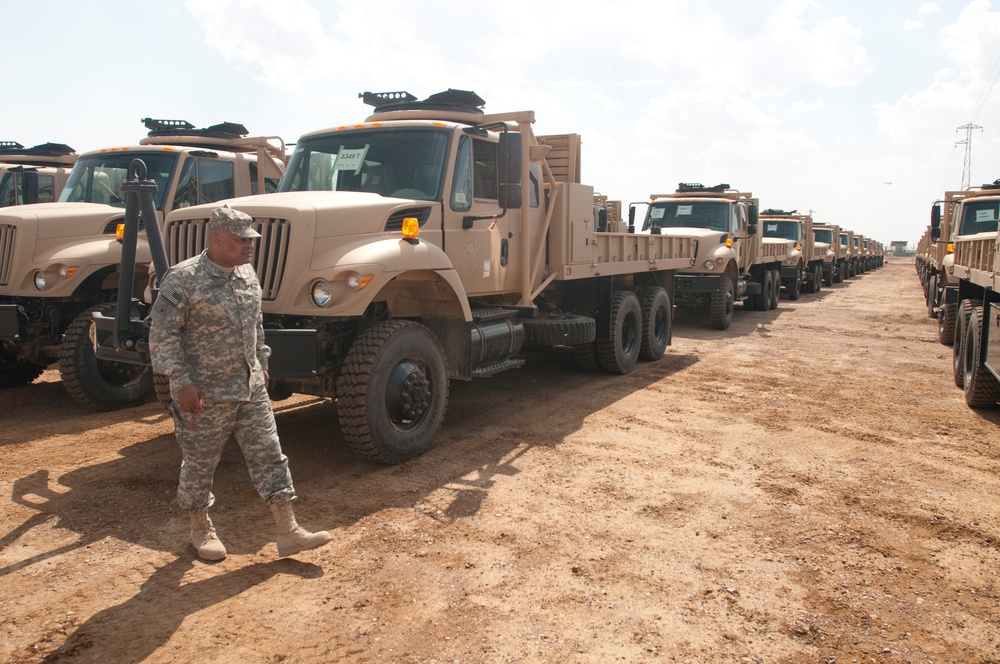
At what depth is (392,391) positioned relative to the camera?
516cm

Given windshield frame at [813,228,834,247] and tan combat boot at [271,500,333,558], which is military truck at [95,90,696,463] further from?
windshield frame at [813,228,834,247]

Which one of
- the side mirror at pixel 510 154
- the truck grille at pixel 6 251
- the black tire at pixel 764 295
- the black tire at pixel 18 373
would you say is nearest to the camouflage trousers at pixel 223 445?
the side mirror at pixel 510 154

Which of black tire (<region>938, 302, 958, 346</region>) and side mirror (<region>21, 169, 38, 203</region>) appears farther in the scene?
black tire (<region>938, 302, 958, 346</region>)

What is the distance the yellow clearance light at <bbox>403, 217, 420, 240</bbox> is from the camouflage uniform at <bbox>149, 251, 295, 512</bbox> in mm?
1560

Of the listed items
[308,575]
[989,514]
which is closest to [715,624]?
[308,575]

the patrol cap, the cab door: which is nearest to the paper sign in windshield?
the cab door

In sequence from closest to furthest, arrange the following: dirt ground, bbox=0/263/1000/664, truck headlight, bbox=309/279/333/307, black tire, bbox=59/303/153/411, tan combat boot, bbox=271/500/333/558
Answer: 1. dirt ground, bbox=0/263/1000/664
2. tan combat boot, bbox=271/500/333/558
3. truck headlight, bbox=309/279/333/307
4. black tire, bbox=59/303/153/411

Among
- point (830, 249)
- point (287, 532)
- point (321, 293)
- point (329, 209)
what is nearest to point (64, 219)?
point (329, 209)

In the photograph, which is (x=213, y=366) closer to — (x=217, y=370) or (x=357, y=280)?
(x=217, y=370)

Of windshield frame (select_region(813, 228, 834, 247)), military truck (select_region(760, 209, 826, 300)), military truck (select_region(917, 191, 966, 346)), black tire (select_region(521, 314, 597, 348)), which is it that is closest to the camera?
black tire (select_region(521, 314, 597, 348))

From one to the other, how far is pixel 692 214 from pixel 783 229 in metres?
8.28

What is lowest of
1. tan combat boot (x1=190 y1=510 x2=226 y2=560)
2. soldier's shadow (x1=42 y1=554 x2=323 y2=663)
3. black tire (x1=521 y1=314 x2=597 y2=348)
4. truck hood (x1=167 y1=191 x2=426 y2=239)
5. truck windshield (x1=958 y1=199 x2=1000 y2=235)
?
soldier's shadow (x1=42 y1=554 x2=323 y2=663)

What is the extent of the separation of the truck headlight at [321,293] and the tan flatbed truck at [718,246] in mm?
7750

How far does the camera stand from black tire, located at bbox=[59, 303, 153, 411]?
6.50 metres
